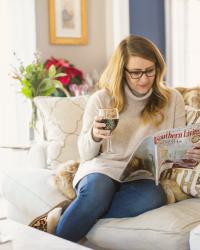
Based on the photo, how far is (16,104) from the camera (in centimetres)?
408

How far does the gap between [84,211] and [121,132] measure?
45cm

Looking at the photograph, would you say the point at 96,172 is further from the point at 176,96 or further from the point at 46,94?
the point at 46,94

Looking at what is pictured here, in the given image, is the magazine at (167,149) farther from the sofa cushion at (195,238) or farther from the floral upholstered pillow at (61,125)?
the floral upholstered pillow at (61,125)

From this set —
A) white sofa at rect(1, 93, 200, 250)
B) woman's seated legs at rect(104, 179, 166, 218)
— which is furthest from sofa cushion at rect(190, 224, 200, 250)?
woman's seated legs at rect(104, 179, 166, 218)

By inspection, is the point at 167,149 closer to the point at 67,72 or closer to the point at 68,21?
the point at 67,72

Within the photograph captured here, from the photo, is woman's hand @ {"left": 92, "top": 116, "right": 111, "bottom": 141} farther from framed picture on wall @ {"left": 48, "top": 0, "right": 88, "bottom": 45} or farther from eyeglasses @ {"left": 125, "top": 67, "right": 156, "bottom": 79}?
framed picture on wall @ {"left": 48, "top": 0, "right": 88, "bottom": 45}

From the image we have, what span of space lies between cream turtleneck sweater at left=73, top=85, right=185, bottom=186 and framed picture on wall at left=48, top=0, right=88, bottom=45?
1897 millimetres

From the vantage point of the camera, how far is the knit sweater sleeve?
2.38 meters

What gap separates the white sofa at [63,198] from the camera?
2.03m

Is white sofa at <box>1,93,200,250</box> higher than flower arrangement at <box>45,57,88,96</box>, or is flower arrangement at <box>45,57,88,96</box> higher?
flower arrangement at <box>45,57,88,96</box>

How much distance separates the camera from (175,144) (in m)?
2.14

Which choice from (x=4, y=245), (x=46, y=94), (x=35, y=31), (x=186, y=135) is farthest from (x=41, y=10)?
(x=4, y=245)

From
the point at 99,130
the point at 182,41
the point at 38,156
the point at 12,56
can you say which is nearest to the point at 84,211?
the point at 99,130

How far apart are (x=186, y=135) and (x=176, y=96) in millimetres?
432
